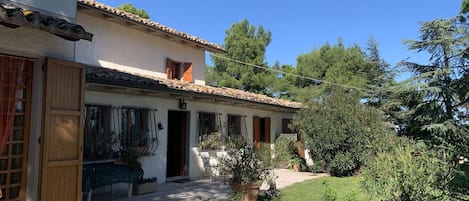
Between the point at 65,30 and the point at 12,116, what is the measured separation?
1561mm

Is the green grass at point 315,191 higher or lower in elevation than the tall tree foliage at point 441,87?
lower

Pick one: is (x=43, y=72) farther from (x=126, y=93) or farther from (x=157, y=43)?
(x=157, y=43)

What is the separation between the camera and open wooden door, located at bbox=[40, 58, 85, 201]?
540cm

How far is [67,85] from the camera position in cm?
573

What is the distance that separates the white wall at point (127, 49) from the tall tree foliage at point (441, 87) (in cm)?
1037

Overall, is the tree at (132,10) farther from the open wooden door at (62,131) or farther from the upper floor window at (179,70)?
the open wooden door at (62,131)

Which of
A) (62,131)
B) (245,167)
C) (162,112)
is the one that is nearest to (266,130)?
(162,112)

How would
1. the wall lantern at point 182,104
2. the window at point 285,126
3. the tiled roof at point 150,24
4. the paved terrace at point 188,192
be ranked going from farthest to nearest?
1. the window at point 285,126
2. the wall lantern at point 182,104
3. the tiled roof at point 150,24
4. the paved terrace at point 188,192

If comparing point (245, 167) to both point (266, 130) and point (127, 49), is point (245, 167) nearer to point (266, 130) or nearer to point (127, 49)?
point (127, 49)

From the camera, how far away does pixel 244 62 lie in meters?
29.8

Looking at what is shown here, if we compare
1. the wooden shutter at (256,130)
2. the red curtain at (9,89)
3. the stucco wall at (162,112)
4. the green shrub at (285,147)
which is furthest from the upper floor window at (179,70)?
the red curtain at (9,89)

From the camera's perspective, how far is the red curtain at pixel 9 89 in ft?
17.7

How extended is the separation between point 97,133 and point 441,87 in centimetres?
1478

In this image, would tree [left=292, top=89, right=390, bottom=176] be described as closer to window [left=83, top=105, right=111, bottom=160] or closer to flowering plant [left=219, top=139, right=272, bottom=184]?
flowering plant [left=219, top=139, right=272, bottom=184]
